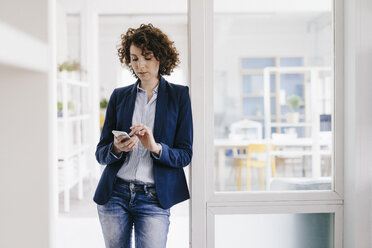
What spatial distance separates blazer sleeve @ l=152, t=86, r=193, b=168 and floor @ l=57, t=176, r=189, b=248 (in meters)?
1.62

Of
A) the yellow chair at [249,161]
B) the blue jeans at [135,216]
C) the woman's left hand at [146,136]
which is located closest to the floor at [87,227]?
the yellow chair at [249,161]

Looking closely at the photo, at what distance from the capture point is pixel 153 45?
1.41 metres

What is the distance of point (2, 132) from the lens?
55cm

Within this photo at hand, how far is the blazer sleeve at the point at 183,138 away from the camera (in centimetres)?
134

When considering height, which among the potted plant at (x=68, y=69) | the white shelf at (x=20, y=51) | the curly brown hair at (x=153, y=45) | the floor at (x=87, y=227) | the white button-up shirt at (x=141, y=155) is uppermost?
the potted plant at (x=68, y=69)

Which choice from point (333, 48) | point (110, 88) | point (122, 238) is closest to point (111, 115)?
point (122, 238)

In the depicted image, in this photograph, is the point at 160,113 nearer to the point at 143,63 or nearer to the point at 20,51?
the point at 143,63

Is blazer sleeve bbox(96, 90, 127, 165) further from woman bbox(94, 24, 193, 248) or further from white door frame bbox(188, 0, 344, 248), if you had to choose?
white door frame bbox(188, 0, 344, 248)

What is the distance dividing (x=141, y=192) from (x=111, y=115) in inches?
13.2

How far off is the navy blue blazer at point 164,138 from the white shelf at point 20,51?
830 mm

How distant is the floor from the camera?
2.81 m

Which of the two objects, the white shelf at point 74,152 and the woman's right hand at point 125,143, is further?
the white shelf at point 74,152

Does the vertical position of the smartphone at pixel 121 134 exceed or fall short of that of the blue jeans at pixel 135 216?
it exceeds it

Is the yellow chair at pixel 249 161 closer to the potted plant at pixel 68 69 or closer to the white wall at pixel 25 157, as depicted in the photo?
the white wall at pixel 25 157
